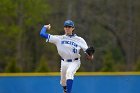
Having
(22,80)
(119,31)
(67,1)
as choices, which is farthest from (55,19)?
(22,80)

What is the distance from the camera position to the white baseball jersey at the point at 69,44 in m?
9.95

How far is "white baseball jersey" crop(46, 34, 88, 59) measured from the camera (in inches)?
392

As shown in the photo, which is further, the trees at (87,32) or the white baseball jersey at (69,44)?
the trees at (87,32)

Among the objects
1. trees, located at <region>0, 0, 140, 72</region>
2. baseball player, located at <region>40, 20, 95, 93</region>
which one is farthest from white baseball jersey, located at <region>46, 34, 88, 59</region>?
trees, located at <region>0, 0, 140, 72</region>

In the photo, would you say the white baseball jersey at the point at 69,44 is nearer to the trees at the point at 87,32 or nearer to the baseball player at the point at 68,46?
the baseball player at the point at 68,46

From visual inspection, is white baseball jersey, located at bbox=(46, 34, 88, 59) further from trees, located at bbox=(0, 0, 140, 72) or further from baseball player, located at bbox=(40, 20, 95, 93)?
trees, located at bbox=(0, 0, 140, 72)

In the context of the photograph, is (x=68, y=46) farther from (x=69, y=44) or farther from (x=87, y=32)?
(x=87, y=32)

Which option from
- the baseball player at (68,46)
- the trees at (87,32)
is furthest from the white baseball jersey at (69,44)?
the trees at (87,32)

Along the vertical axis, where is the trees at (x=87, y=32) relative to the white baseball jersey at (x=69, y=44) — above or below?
above

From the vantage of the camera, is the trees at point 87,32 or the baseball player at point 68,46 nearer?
the baseball player at point 68,46

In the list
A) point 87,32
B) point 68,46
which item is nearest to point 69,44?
point 68,46

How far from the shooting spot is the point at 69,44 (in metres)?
9.95

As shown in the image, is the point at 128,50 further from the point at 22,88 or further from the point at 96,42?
the point at 22,88

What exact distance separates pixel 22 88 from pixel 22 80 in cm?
17
